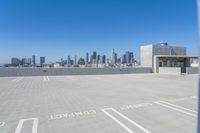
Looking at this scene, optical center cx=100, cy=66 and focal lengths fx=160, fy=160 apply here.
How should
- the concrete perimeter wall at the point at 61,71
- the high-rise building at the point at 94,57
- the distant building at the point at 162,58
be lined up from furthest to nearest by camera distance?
the high-rise building at the point at 94,57 → the distant building at the point at 162,58 → the concrete perimeter wall at the point at 61,71

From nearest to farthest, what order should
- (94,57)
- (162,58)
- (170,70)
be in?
(170,70) < (162,58) < (94,57)

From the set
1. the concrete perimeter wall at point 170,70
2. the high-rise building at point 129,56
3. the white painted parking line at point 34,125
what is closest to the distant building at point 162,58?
the concrete perimeter wall at point 170,70

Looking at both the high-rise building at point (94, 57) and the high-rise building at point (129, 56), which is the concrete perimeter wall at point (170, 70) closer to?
the high-rise building at point (94, 57)

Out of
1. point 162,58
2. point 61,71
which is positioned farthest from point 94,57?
point 61,71

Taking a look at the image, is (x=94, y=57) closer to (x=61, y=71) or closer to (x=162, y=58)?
(x=162, y=58)

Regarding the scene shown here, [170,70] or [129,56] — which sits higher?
[129,56]

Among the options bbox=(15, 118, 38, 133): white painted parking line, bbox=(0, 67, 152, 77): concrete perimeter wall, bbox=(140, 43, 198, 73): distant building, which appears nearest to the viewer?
bbox=(15, 118, 38, 133): white painted parking line

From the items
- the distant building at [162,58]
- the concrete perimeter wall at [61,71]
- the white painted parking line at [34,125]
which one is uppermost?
the distant building at [162,58]

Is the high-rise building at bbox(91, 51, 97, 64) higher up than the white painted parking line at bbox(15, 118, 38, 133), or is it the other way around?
→ the high-rise building at bbox(91, 51, 97, 64)

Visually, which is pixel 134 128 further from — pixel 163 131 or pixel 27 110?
pixel 27 110

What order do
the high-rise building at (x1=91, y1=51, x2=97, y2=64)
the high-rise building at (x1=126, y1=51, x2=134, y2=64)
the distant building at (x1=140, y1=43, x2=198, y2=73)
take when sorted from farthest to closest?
1. the high-rise building at (x1=126, y1=51, x2=134, y2=64)
2. the high-rise building at (x1=91, y1=51, x2=97, y2=64)
3. the distant building at (x1=140, y1=43, x2=198, y2=73)

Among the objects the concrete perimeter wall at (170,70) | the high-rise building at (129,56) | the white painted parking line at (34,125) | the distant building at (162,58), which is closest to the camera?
the white painted parking line at (34,125)

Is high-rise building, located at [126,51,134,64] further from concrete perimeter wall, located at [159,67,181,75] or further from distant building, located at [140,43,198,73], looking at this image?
concrete perimeter wall, located at [159,67,181,75]

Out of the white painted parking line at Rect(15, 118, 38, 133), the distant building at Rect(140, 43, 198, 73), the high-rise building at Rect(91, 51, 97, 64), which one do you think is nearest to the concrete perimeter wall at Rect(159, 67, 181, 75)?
the distant building at Rect(140, 43, 198, 73)
